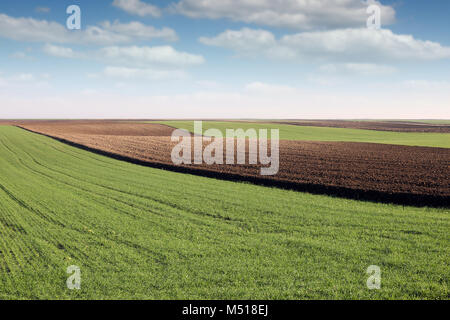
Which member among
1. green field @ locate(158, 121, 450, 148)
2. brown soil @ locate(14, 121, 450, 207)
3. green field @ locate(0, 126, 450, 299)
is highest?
green field @ locate(158, 121, 450, 148)

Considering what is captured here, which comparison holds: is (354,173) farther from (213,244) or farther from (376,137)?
(376,137)

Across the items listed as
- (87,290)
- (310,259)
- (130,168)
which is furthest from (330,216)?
(130,168)

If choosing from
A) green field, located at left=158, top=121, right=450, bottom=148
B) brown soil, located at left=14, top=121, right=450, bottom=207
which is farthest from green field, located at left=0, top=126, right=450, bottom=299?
green field, located at left=158, top=121, right=450, bottom=148

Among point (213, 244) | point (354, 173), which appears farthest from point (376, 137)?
point (213, 244)

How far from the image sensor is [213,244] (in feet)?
35.2

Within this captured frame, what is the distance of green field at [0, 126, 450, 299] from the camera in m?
7.99

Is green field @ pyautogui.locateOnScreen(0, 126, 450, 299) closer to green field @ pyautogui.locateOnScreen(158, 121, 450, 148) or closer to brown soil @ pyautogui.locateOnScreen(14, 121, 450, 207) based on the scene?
brown soil @ pyautogui.locateOnScreen(14, 121, 450, 207)

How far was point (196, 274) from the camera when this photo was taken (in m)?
8.70

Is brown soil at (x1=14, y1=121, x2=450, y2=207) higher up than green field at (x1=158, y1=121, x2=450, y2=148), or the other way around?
green field at (x1=158, y1=121, x2=450, y2=148)

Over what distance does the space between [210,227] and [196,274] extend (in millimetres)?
3684

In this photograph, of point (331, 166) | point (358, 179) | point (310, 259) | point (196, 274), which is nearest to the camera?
point (196, 274)

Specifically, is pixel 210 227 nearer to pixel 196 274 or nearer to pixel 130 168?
pixel 196 274

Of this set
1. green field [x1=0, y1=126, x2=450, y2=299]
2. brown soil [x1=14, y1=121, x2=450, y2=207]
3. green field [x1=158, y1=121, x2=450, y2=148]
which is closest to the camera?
green field [x1=0, y1=126, x2=450, y2=299]

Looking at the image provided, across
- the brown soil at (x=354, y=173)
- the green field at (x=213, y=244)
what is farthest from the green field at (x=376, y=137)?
the green field at (x=213, y=244)
